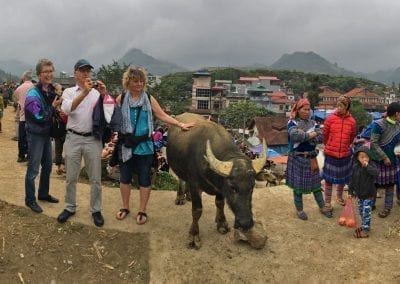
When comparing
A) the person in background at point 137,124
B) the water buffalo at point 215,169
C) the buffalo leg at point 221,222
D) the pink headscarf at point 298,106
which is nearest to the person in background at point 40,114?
the person in background at point 137,124

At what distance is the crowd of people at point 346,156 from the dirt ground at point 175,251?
515 mm

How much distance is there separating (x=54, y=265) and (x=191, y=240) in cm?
210

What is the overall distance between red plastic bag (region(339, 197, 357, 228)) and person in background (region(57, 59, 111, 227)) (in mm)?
4347

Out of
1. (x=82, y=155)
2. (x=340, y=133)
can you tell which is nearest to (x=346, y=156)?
(x=340, y=133)

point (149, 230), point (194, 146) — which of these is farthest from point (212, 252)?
point (194, 146)

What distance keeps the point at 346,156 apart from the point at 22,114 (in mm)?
7286

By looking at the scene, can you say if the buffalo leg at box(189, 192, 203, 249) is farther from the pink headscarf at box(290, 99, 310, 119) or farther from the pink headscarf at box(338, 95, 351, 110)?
the pink headscarf at box(338, 95, 351, 110)

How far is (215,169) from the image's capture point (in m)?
6.02

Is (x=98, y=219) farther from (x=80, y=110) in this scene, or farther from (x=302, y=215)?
(x=302, y=215)

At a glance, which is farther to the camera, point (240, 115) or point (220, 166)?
point (240, 115)

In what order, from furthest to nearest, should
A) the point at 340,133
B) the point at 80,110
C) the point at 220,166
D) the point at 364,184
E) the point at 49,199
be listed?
the point at 49,199 → the point at 340,133 → the point at 364,184 → the point at 80,110 → the point at 220,166

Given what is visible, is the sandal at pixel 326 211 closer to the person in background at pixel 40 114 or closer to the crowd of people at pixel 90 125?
the crowd of people at pixel 90 125

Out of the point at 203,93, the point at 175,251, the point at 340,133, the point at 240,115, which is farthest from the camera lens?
the point at 203,93

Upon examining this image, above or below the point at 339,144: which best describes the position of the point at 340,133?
above
